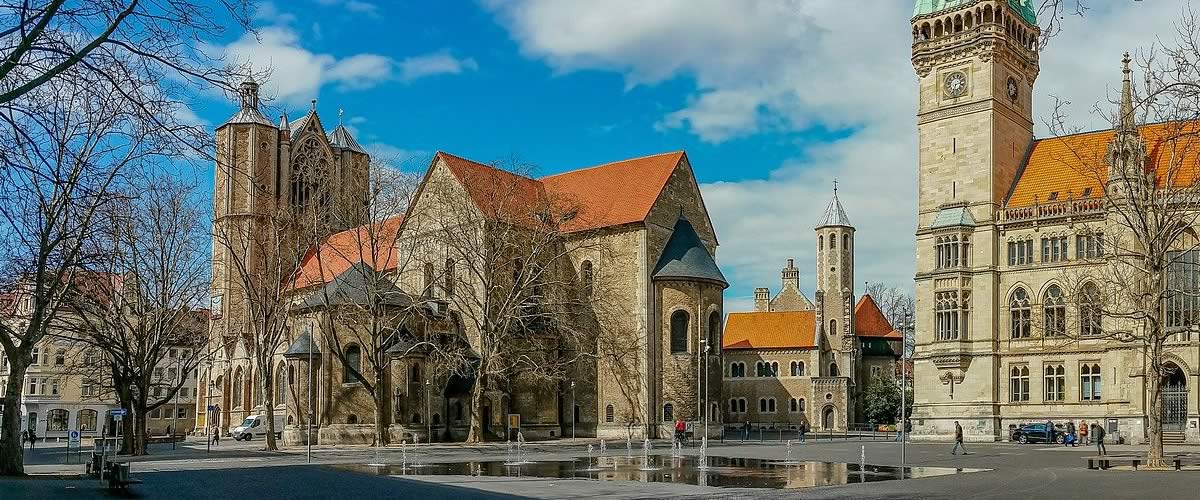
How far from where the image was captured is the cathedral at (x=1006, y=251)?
5259 cm

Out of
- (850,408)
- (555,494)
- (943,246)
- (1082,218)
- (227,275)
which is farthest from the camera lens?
(850,408)

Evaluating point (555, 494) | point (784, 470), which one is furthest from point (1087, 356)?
point (555, 494)

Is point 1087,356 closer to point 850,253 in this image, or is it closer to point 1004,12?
point 1004,12

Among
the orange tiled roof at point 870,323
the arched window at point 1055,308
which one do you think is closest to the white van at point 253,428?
the arched window at point 1055,308

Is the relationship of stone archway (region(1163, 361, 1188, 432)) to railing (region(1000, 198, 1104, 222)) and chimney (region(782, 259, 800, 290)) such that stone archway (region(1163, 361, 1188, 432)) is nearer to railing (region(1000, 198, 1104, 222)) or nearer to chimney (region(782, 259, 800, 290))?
railing (region(1000, 198, 1104, 222))

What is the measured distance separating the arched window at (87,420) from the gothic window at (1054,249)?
3118 inches

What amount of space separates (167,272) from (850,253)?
6823cm

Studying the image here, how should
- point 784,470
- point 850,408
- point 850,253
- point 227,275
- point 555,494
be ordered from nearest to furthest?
point 555,494 < point 784,470 < point 227,275 < point 850,408 < point 850,253

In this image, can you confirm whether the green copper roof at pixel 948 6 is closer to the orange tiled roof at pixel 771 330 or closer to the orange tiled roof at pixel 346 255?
the orange tiled roof at pixel 346 255

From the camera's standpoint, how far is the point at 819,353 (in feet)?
310

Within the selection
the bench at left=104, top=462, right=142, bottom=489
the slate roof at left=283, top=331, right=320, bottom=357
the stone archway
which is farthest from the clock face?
the bench at left=104, top=462, right=142, bottom=489

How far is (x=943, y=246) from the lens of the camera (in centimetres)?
5809

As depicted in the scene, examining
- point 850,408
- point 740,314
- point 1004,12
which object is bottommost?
point 850,408

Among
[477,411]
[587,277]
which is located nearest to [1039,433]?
[587,277]
